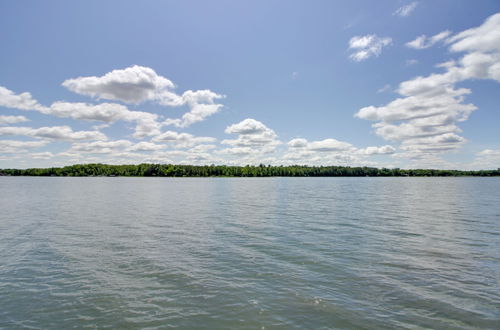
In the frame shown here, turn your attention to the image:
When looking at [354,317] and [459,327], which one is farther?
[354,317]

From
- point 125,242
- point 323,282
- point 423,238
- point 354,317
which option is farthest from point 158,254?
point 423,238

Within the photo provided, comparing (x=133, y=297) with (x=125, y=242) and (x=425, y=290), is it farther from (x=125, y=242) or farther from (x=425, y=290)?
(x=425, y=290)

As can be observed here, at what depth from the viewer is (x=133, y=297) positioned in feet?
38.3

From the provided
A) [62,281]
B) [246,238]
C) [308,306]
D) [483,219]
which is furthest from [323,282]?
[483,219]

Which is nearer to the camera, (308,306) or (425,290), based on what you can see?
(308,306)

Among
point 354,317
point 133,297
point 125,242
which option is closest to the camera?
point 354,317

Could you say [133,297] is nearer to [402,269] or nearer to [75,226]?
[402,269]

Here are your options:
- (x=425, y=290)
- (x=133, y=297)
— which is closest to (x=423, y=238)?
(x=425, y=290)

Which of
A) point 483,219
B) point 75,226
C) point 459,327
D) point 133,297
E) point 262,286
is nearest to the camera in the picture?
point 459,327

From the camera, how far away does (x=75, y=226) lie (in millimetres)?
27875

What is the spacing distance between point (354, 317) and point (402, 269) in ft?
22.6

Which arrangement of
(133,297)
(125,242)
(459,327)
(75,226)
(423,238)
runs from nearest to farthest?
(459,327), (133,297), (125,242), (423,238), (75,226)

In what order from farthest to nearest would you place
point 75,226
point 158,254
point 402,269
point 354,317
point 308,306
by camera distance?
point 75,226 < point 158,254 < point 402,269 < point 308,306 < point 354,317

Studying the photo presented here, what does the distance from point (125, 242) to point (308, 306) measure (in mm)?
15977
